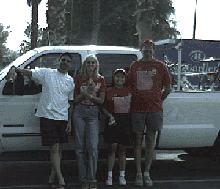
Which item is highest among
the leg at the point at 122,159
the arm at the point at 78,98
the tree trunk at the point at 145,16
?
the tree trunk at the point at 145,16

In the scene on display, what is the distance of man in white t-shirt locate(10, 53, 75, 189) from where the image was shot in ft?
18.6

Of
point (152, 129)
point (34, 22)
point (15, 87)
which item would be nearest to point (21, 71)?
point (15, 87)

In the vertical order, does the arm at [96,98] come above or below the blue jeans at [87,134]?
above

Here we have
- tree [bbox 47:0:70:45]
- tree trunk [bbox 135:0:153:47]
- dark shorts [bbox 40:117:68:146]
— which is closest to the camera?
dark shorts [bbox 40:117:68:146]

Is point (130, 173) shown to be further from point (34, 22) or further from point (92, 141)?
point (34, 22)

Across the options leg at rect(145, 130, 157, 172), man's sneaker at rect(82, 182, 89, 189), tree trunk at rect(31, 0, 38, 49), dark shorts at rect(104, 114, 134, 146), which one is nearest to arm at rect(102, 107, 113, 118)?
dark shorts at rect(104, 114, 134, 146)

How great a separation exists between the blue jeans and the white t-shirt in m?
0.18

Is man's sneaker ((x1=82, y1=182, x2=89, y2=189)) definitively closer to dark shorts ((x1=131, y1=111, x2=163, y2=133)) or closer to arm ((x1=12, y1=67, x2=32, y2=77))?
dark shorts ((x1=131, y1=111, x2=163, y2=133))

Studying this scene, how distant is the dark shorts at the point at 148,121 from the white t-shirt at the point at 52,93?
937 millimetres

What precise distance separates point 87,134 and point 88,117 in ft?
0.74

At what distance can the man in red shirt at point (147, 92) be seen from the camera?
19.5 ft

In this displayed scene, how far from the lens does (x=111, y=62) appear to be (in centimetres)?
641

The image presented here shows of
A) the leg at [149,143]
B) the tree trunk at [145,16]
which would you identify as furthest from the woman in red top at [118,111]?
the tree trunk at [145,16]

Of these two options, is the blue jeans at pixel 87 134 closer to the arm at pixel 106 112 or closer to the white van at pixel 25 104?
the arm at pixel 106 112
